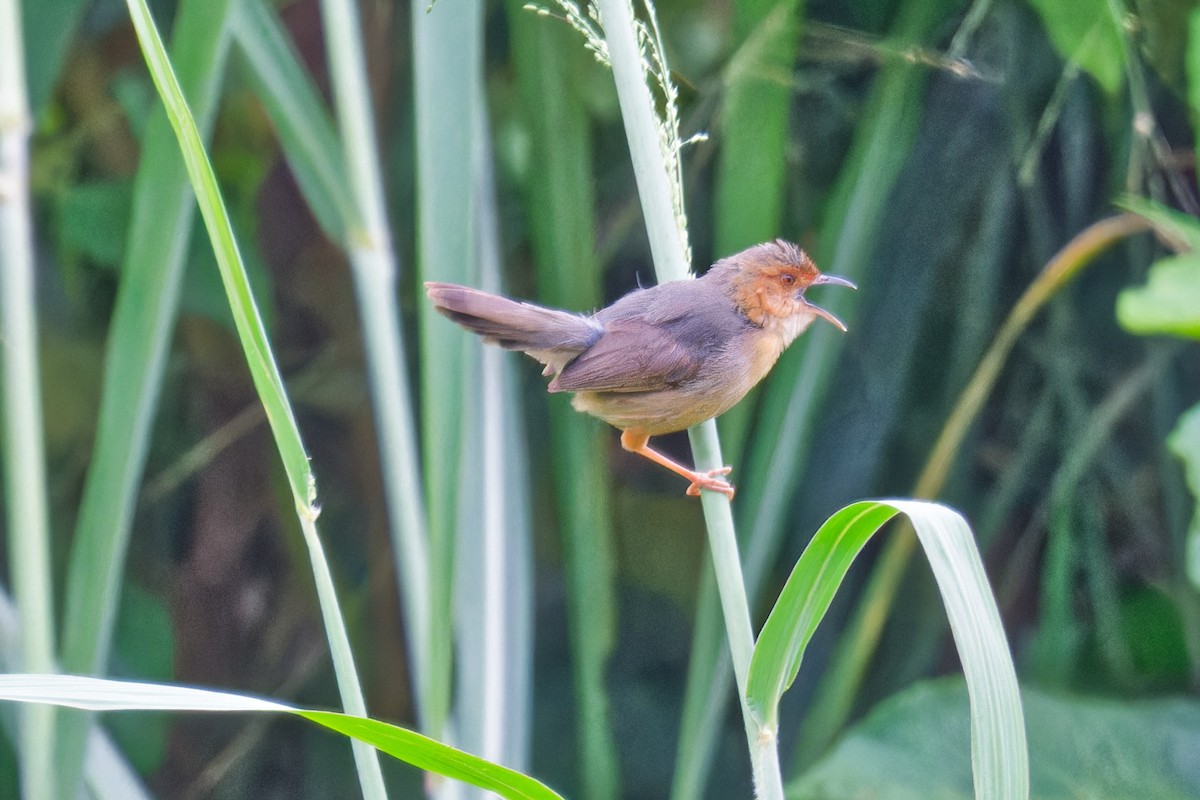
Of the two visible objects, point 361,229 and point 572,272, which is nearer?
point 361,229

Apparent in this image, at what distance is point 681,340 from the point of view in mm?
1483

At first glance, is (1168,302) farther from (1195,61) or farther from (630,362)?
(630,362)

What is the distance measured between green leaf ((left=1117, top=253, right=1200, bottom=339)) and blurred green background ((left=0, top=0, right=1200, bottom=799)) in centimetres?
32

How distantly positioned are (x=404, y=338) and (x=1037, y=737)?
1.35 meters

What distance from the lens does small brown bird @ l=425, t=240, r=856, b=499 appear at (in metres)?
1.42

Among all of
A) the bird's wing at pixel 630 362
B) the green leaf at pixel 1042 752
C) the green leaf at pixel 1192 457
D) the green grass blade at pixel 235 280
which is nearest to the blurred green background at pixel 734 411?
the green leaf at pixel 1042 752

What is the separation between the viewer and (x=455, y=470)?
1.29 metres

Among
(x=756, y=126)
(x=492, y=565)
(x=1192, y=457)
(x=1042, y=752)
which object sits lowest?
(x=1042, y=752)

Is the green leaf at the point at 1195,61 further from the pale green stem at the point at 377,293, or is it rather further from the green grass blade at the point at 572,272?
the pale green stem at the point at 377,293

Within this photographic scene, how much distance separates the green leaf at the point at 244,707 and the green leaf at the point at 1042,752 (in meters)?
0.83

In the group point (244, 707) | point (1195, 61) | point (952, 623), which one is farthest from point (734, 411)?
point (244, 707)

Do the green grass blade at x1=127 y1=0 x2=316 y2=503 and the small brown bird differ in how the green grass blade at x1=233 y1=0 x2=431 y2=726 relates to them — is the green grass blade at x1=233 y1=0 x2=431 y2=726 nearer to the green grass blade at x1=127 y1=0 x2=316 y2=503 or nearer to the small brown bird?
the small brown bird

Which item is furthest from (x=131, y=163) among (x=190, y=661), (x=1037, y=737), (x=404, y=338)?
(x=1037, y=737)

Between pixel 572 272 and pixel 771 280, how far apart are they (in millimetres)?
354
